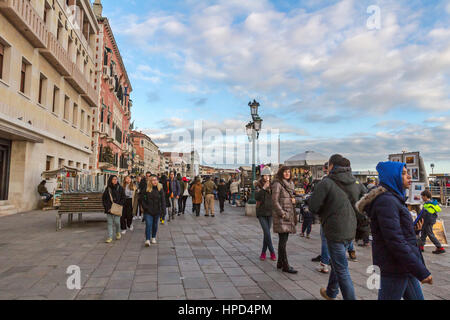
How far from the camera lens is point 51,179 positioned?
733 inches

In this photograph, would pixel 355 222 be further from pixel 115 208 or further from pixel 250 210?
pixel 250 210

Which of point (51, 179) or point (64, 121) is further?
point (64, 121)

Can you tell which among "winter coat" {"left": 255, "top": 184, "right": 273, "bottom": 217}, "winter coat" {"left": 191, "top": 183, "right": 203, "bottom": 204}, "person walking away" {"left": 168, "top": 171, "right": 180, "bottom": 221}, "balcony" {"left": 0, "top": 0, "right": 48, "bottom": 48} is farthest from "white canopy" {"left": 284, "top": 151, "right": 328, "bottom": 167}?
"balcony" {"left": 0, "top": 0, "right": 48, "bottom": 48}

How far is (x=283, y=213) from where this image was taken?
5.60m

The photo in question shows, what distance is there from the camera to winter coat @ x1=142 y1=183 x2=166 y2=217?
782cm

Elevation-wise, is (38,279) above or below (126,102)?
below

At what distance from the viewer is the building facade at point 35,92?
1361 cm

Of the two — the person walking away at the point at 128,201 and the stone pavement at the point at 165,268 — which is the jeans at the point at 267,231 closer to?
the stone pavement at the point at 165,268

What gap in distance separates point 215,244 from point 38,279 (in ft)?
13.6

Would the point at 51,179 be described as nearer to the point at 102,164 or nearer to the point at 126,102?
the point at 102,164

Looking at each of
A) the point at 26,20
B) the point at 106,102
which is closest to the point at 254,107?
the point at 26,20

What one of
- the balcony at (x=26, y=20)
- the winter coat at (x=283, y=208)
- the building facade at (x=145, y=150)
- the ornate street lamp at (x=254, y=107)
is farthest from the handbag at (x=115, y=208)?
the building facade at (x=145, y=150)
